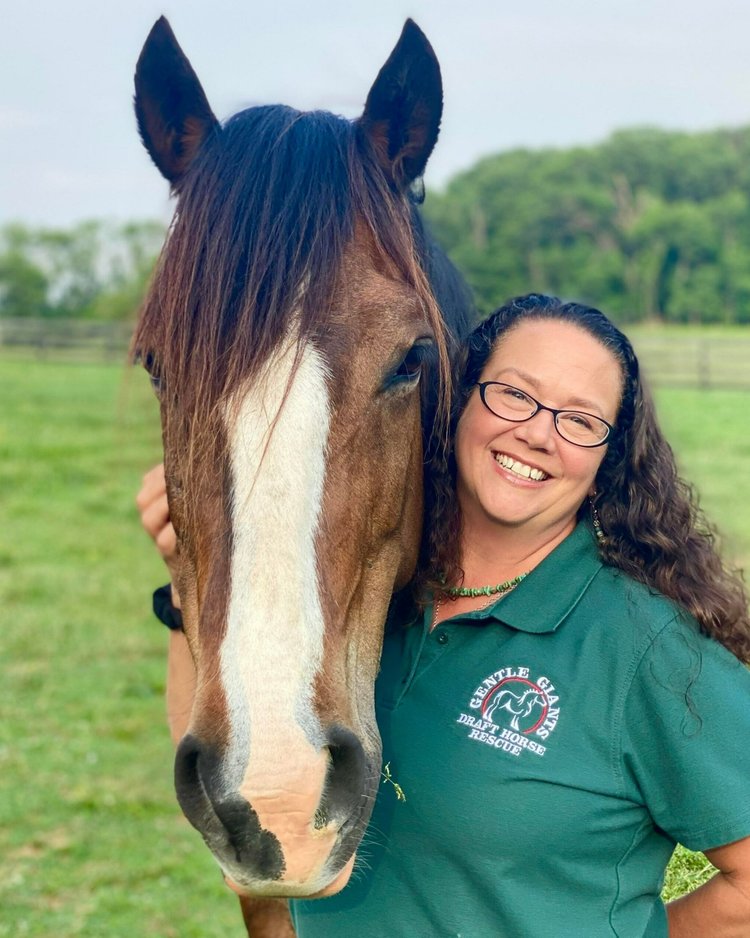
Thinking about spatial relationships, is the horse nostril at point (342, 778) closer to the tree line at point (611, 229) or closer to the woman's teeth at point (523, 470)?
the woman's teeth at point (523, 470)

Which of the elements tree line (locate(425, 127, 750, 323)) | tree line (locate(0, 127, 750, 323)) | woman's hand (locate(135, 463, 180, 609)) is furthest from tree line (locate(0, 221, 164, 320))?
woman's hand (locate(135, 463, 180, 609))

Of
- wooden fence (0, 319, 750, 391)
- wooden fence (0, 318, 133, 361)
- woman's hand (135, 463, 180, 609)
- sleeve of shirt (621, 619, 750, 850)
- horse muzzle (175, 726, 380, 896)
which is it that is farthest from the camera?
wooden fence (0, 318, 133, 361)

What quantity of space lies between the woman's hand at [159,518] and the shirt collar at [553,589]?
2.49 feet

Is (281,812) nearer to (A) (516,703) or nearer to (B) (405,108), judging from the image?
(A) (516,703)

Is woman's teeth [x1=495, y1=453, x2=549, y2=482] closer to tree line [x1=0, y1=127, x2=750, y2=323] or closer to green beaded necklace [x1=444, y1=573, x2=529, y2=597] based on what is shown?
green beaded necklace [x1=444, y1=573, x2=529, y2=597]

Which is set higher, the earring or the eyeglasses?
the eyeglasses

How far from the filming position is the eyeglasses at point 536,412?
1840 mm

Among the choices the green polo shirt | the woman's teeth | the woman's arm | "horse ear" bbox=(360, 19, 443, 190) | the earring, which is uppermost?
"horse ear" bbox=(360, 19, 443, 190)

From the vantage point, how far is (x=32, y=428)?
16.2 m

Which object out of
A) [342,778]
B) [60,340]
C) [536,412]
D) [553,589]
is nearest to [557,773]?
[553,589]

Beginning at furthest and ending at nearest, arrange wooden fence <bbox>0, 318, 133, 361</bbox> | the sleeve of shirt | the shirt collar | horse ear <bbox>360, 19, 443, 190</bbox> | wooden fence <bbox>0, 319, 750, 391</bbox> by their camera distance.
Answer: wooden fence <bbox>0, 318, 133, 361</bbox> < wooden fence <bbox>0, 319, 750, 391</bbox> < horse ear <bbox>360, 19, 443, 190</bbox> < the shirt collar < the sleeve of shirt

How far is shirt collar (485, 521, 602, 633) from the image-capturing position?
1780 millimetres

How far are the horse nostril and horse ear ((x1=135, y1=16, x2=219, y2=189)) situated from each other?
4.15ft

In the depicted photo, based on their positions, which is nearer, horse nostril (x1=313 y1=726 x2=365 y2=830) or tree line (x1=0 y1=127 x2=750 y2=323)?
horse nostril (x1=313 y1=726 x2=365 y2=830)
